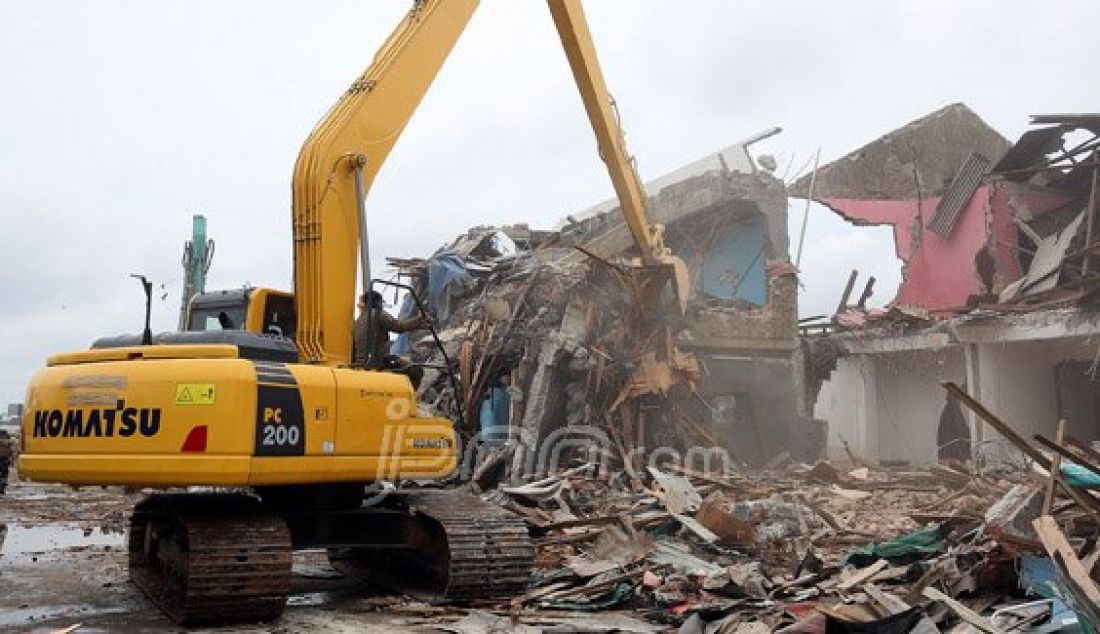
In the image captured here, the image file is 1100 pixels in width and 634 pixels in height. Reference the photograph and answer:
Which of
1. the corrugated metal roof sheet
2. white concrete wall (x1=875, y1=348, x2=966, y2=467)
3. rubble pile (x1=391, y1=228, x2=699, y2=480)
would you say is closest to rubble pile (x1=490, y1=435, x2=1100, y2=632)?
rubble pile (x1=391, y1=228, x2=699, y2=480)

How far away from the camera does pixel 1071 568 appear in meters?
5.16

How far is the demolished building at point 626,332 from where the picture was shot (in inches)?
559

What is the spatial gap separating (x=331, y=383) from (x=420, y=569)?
6.44ft

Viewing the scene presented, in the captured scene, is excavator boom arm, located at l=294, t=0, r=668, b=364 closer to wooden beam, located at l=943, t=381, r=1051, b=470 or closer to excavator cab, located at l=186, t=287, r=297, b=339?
excavator cab, located at l=186, t=287, r=297, b=339

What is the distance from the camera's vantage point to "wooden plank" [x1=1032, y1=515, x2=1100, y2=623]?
491cm

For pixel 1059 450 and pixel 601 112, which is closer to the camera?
pixel 1059 450

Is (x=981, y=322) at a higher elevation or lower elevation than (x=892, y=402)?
higher

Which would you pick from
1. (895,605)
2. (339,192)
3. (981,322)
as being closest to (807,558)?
(895,605)

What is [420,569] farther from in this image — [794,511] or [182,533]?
[794,511]

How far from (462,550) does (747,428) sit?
38.9 ft

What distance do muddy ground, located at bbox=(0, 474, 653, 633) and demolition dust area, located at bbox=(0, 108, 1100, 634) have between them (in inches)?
1.8

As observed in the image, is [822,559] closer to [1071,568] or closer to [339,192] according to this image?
[1071,568]

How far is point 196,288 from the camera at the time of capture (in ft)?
37.7

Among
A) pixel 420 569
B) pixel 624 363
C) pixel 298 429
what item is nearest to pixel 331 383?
pixel 298 429
